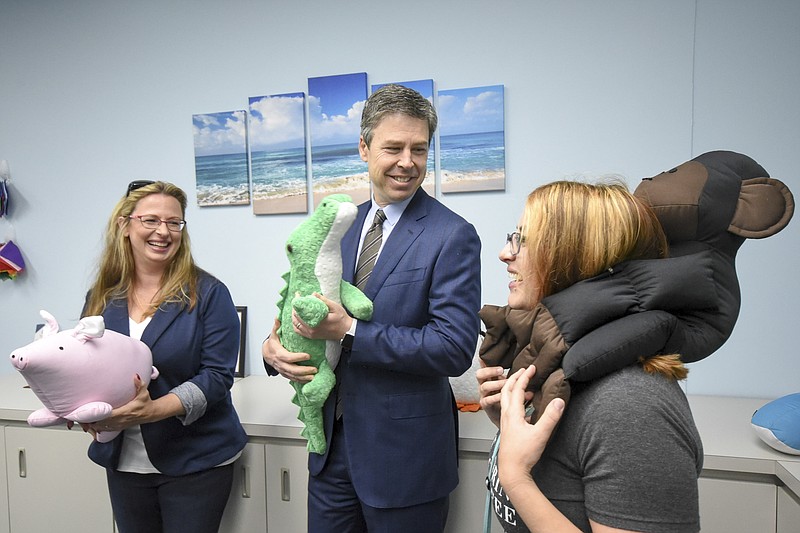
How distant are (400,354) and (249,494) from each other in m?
1.07

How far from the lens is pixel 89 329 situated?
144 cm

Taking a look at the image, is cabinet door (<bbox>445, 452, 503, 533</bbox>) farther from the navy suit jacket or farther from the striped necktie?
the striped necktie

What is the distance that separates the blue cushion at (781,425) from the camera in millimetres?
1598

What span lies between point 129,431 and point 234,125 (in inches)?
58.2

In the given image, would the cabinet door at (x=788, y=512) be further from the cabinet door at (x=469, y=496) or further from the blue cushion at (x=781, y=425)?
the cabinet door at (x=469, y=496)

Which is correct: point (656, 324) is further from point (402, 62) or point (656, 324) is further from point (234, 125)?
point (234, 125)

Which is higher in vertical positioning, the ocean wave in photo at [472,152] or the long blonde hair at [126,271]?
the ocean wave in photo at [472,152]

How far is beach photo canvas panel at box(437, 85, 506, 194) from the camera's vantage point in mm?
2309

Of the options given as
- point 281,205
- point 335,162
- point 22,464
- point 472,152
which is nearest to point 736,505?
point 472,152

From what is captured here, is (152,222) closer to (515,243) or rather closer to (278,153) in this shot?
(278,153)

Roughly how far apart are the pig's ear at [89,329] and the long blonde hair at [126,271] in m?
0.27

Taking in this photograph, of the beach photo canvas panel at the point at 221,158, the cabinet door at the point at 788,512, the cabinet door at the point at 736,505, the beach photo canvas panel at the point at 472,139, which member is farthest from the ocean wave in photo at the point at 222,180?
the cabinet door at the point at 788,512

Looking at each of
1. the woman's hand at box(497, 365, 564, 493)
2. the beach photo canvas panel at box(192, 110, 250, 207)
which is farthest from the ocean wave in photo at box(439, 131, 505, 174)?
the woman's hand at box(497, 365, 564, 493)

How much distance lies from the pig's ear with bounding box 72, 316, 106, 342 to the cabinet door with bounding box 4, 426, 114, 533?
3.23 feet
